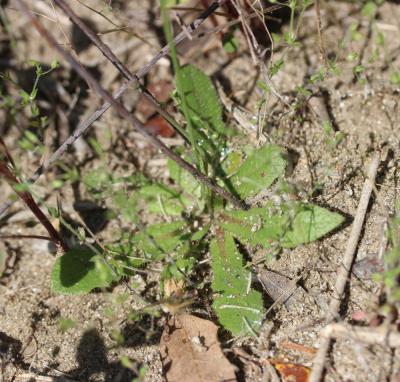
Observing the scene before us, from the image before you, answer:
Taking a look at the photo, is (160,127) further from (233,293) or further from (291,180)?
(233,293)

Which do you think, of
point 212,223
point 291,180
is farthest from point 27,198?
point 291,180

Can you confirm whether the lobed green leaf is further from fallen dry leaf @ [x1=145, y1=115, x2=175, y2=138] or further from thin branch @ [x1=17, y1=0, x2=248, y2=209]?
fallen dry leaf @ [x1=145, y1=115, x2=175, y2=138]

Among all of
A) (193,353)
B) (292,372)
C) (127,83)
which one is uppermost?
(127,83)

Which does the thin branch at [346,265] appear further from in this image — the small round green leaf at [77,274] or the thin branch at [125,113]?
the small round green leaf at [77,274]

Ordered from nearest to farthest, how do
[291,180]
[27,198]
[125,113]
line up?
[125,113] → [27,198] → [291,180]

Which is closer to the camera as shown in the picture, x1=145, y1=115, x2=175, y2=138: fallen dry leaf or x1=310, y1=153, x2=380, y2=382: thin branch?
x1=310, y1=153, x2=380, y2=382: thin branch

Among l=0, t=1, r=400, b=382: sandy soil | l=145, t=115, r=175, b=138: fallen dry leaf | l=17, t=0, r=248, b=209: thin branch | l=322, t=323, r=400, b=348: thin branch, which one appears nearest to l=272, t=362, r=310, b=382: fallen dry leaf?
l=0, t=1, r=400, b=382: sandy soil
